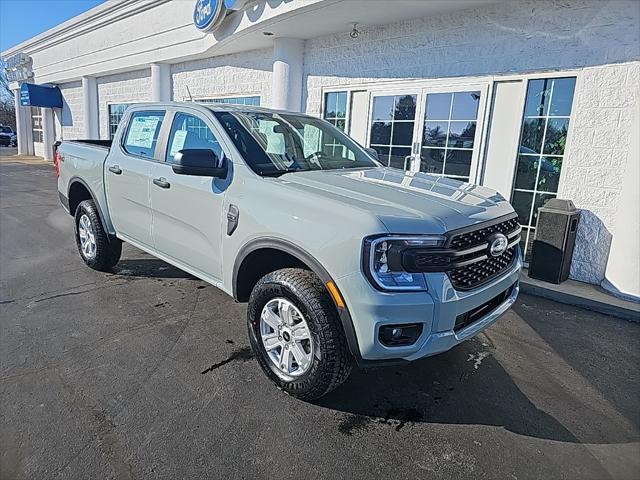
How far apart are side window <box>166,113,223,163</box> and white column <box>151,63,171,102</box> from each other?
9.59 m

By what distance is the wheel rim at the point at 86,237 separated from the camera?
16.7 feet

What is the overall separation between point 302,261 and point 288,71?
21.9 ft

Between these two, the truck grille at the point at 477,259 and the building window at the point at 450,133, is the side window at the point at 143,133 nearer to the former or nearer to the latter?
the truck grille at the point at 477,259

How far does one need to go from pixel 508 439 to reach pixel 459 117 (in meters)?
4.99

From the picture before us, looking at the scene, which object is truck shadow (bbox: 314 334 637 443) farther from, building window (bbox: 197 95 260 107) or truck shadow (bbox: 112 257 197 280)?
building window (bbox: 197 95 260 107)

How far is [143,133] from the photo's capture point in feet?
14.5

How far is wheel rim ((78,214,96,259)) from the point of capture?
510cm

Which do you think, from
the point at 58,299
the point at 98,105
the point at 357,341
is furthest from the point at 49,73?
the point at 357,341

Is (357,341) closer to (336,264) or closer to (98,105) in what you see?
(336,264)

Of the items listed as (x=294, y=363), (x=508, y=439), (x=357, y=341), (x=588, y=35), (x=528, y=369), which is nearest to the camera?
(x=357, y=341)

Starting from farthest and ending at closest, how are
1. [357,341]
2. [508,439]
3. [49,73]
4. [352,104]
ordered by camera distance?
1. [49,73]
2. [352,104]
3. [508,439]
4. [357,341]

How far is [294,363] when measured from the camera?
115 inches

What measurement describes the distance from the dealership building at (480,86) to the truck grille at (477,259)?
292 centimetres

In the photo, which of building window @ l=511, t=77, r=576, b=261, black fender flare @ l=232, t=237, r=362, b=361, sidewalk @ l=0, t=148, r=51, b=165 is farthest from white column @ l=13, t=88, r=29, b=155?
black fender flare @ l=232, t=237, r=362, b=361
